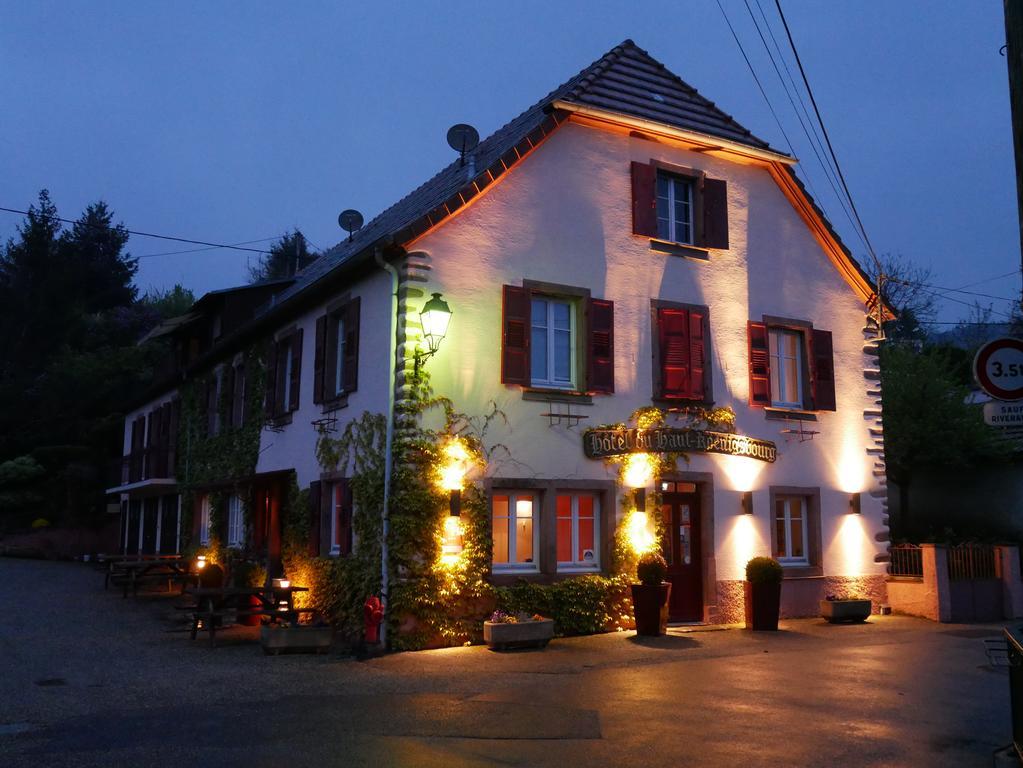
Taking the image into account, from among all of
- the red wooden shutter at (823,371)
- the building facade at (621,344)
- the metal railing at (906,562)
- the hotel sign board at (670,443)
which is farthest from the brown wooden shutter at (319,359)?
the metal railing at (906,562)

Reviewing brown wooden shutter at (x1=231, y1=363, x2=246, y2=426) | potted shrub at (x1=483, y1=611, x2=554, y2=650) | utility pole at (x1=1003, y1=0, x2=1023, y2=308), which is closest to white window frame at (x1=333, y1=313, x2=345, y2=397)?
potted shrub at (x1=483, y1=611, x2=554, y2=650)

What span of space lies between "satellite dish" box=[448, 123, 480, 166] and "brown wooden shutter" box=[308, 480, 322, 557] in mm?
6276

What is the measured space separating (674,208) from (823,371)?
396 cm

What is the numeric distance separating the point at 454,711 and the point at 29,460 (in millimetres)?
Answer: 33127

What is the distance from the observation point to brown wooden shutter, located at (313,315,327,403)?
53.4ft

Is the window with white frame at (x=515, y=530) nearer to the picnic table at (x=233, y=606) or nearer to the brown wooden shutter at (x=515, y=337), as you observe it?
the brown wooden shutter at (x=515, y=337)

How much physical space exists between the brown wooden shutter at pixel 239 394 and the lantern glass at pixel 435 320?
27.2 ft

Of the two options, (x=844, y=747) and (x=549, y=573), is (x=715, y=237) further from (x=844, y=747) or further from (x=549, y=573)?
(x=844, y=747)

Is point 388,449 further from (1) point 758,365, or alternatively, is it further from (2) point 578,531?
(1) point 758,365

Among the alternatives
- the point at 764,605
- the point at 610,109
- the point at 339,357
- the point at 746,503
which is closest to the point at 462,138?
the point at 610,109

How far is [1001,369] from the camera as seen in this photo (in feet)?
23.0

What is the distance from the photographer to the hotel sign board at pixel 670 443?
14.9 metres

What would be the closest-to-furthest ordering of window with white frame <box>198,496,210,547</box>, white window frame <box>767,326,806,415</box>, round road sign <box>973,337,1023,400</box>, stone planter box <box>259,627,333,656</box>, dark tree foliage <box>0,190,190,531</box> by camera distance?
round road sign <box>973,337,1023,400</box> < stone planter box <box>259,627,333,656</box> < white window frame <box>767,326,806,415</box> < window with white frame <box>198,496,210,547</box> < dark tree foliage <box>0,190,190,531</box>

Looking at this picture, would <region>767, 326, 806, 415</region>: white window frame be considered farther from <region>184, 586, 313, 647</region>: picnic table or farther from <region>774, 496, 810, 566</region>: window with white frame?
<region>184, 586, 313, 647</region>: picnic table
